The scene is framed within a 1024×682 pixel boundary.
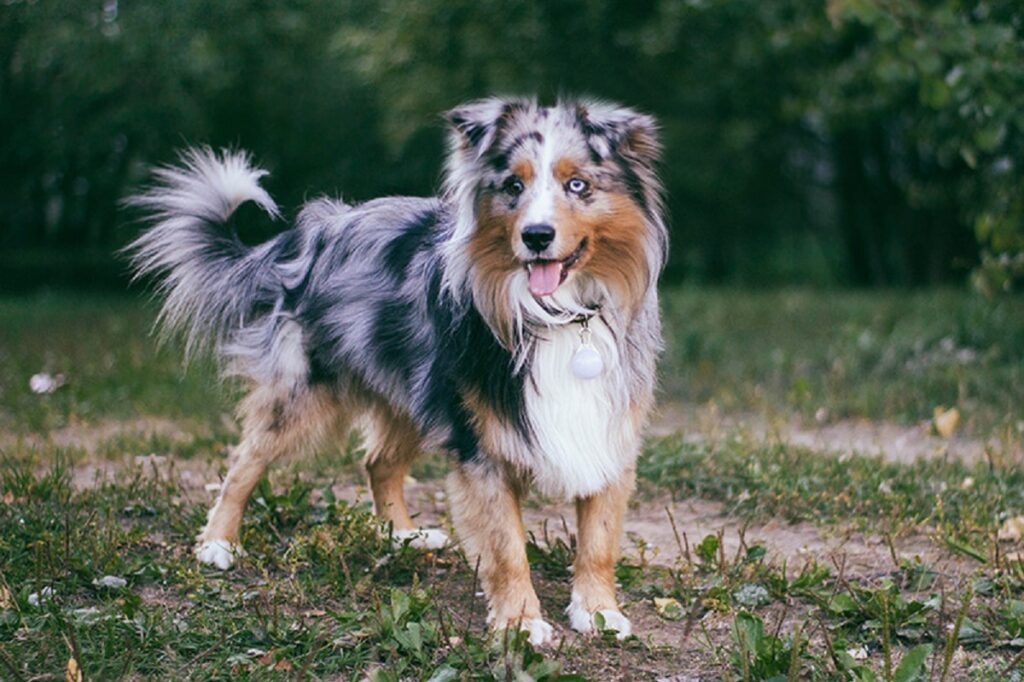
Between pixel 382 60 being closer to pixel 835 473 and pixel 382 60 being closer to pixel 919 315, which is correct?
pixel 919 315

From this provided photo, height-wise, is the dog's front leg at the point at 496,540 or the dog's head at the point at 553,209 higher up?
the dog's head at the point at 553,209

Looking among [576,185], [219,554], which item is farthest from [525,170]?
[219,554]

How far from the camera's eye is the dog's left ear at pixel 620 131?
3.87m

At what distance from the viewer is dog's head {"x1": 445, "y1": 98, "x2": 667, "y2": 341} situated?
3.77 meters

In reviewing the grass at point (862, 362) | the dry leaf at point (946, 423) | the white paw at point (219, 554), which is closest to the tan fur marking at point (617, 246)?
the white paw at point (219, 554)

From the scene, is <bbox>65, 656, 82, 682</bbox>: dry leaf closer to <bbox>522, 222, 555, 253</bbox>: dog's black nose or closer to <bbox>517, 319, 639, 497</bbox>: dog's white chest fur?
<bbox>517, 319, 639, 497</bbox>: dog's white chest fur

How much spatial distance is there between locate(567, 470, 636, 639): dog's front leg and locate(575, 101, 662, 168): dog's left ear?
1091 millimetres

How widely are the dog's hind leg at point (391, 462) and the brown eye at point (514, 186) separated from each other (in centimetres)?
133

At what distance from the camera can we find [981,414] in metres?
6.96

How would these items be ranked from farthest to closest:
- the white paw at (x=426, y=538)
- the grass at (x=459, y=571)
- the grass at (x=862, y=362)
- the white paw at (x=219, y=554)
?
the grass at (x=862, y=362), the white paw at (x=426, y=538), the white paw at (x=219, y=554), the grass at (x=459, y=571)

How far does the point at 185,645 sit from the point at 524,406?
1271mm

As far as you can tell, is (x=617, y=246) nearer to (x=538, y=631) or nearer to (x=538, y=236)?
(x=538, y=236)

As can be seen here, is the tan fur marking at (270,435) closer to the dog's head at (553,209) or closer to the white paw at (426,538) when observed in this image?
the white paw at (426,538)

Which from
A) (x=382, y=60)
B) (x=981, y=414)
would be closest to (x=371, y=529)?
(x=981, y=414)
